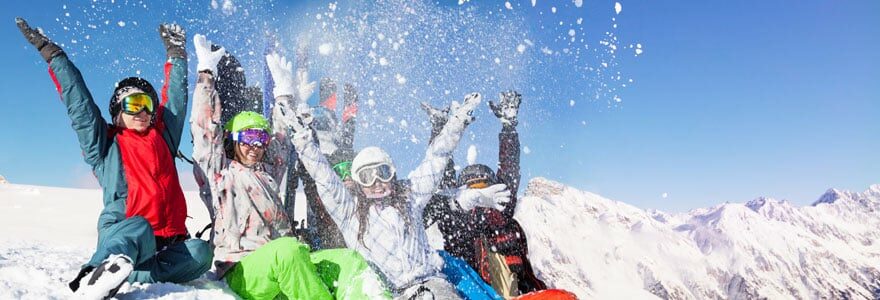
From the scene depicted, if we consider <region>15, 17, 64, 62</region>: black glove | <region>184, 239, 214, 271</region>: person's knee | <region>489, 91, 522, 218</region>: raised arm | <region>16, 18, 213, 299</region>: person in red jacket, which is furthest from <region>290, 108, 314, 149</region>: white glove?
<region>489, 91, 522, 218</region>: raised arm

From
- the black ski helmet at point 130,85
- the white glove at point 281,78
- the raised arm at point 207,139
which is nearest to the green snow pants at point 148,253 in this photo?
the black ski helmet at point 130,85

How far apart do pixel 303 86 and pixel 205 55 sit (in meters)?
1.30

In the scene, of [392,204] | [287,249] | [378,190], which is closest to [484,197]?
[392,204]

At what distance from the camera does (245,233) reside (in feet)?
14.4

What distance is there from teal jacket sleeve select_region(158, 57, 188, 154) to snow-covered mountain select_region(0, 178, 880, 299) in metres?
1.13

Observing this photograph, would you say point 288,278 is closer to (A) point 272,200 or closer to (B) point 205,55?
(A) point 272,200

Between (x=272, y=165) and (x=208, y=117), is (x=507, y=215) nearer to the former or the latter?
(x=272, y=165)

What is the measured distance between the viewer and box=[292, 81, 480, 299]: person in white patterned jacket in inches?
181

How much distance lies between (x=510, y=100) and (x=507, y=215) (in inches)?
60.1

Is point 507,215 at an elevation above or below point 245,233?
above

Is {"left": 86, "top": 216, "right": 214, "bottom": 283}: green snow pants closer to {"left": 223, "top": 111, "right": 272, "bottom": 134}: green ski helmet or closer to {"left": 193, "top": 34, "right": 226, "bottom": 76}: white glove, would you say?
{"left": 223, "top": 111, "right": 272, "bottom": 134}: green ski helmet

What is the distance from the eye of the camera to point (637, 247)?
254 feet

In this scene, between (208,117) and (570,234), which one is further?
(570,234)

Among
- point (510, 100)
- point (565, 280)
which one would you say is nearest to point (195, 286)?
point (510, 100)
